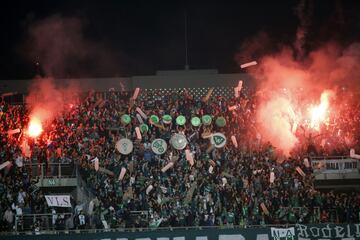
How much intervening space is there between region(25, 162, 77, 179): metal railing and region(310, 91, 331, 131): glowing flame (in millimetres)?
9756

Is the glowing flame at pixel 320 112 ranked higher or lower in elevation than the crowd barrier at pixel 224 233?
higher

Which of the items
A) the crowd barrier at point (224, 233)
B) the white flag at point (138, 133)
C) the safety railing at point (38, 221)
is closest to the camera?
the crowd barrier at point (224, 233)

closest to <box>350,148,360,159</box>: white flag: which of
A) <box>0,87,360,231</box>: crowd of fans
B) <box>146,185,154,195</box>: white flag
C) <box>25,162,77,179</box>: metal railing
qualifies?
<box>0,87,360,231</box>: crowd of fans

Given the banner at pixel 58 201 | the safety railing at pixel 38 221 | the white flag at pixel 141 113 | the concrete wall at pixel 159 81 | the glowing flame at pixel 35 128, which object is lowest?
the safety railing at pixel 38 221

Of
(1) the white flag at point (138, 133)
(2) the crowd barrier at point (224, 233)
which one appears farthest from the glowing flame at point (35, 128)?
(2) the crowd barrier at point (224, 233)

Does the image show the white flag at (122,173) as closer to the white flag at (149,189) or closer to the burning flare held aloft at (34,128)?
the white flag at (149,189)

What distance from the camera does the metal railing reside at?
2173 centimetres

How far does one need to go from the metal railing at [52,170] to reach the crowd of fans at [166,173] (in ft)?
0.36

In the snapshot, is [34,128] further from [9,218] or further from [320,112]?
[320,112]

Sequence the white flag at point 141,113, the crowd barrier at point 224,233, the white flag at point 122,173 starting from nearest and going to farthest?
1. the crowd barrier at point 224,233
2. the white flag at point 122,173
3. the white flag at point 141,113

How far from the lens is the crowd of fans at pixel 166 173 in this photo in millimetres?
20594

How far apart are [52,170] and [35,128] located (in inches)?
98.7

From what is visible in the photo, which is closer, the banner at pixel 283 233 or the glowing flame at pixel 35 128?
the banner at pixel 283 233

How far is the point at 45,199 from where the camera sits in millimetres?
20422
